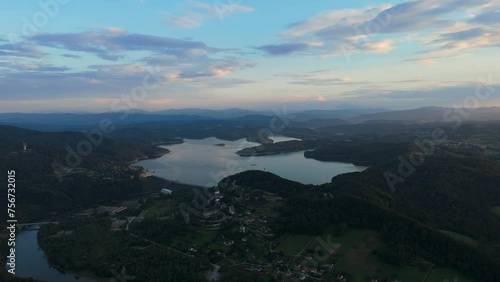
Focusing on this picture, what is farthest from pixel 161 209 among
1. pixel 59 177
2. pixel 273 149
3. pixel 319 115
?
pixel 319 115

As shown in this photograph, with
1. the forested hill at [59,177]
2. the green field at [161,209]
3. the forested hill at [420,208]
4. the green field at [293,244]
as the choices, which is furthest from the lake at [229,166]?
the green field at [293,244]

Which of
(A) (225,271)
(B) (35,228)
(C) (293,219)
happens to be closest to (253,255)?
(A) (225,271)

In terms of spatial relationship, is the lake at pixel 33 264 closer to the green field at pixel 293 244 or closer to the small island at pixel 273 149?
the green field at pixel 293 244

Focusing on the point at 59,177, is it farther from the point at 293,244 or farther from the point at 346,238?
the point at 346,238

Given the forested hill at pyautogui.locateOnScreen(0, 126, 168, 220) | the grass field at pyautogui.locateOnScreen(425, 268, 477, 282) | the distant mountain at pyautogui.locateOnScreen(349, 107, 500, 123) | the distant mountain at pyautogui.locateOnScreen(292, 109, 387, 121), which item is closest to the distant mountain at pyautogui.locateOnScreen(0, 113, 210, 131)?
the distant mountain at pyautogui.locateOnScreen(292, 109, 387, 121)

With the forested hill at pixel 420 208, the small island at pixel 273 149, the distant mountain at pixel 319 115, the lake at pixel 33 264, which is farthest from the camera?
the distant mountain at pixel 319 115

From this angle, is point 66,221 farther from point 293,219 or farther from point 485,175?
point 485,175
